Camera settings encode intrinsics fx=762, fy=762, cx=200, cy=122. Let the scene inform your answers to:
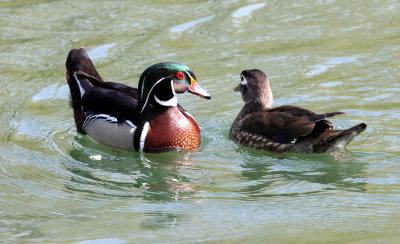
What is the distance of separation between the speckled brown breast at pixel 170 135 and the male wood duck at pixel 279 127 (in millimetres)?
485

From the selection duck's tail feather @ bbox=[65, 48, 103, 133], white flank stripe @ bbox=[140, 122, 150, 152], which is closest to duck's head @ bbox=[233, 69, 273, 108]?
white flank stripe @ bbox=[140, 122, 150, 152]

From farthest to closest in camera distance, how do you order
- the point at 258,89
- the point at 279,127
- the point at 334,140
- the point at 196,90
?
the point at 258,89, the point at 196,90, the point at 279,127, the point at 334,140

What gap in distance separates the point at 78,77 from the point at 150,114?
1.22 meters

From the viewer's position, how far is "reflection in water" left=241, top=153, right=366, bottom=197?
652 centimetres

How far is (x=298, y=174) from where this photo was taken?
22.9 ft

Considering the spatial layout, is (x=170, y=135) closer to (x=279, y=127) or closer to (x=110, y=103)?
(x=110, y=103)

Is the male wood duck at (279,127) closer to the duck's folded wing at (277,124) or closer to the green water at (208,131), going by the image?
the duck's folded wing at (277,124)

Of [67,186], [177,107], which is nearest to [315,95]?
[177,107]

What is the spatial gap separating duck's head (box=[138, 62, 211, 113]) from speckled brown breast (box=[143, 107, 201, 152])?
190 mm

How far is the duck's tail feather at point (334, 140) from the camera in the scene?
23.1 ft

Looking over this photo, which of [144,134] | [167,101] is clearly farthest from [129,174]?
[167,101]

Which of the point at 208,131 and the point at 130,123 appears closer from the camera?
the point at 130,123

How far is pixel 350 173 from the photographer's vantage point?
272 inches

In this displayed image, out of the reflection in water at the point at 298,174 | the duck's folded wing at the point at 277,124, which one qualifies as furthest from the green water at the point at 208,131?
the duck's folded wing at the point at 277,124
